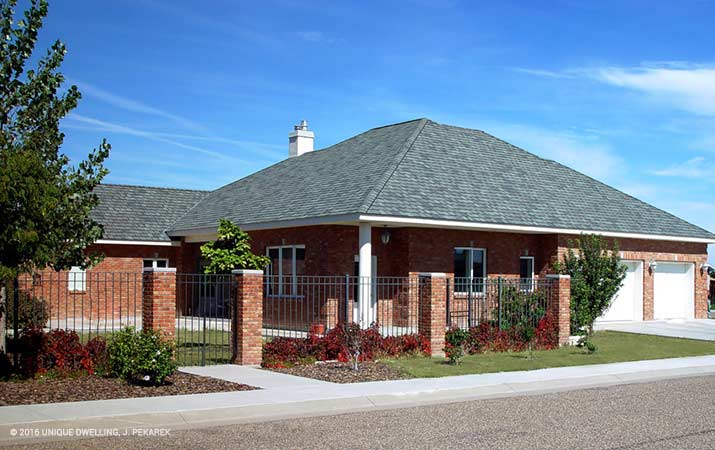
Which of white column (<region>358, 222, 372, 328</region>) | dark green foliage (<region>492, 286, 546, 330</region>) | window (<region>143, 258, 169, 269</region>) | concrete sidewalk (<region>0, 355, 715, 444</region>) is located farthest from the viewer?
window (<region>143, 258, 169, 269</region>)

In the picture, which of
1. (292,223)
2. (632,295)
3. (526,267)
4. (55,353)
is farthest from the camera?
(632,295)

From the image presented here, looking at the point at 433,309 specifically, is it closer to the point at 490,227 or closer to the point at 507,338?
the point at 507,338

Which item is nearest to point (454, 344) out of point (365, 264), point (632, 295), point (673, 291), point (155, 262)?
point (365, 264)

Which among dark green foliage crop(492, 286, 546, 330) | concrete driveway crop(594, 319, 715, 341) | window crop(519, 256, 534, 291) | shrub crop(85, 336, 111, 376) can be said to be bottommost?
concrete driveway crop(594, 319, 715, 341)

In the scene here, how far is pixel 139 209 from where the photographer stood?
34000mm

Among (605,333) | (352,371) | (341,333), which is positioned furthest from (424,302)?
(605,333)

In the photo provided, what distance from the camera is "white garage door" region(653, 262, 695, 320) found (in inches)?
1214

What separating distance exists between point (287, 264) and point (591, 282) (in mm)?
9471

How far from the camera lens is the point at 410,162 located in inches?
1045

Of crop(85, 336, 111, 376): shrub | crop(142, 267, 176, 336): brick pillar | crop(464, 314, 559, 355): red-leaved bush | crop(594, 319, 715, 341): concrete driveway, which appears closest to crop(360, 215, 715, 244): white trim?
crop(594, 319, 715, 341): concrete driveway

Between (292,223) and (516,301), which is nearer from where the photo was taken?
(516,301)

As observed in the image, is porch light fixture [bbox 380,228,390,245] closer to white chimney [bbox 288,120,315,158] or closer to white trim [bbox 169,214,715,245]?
white trim [bbox 169,214,715,245]

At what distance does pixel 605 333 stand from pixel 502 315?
6.16 metres

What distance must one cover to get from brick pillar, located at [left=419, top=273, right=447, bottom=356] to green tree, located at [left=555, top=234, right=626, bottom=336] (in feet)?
19.6
